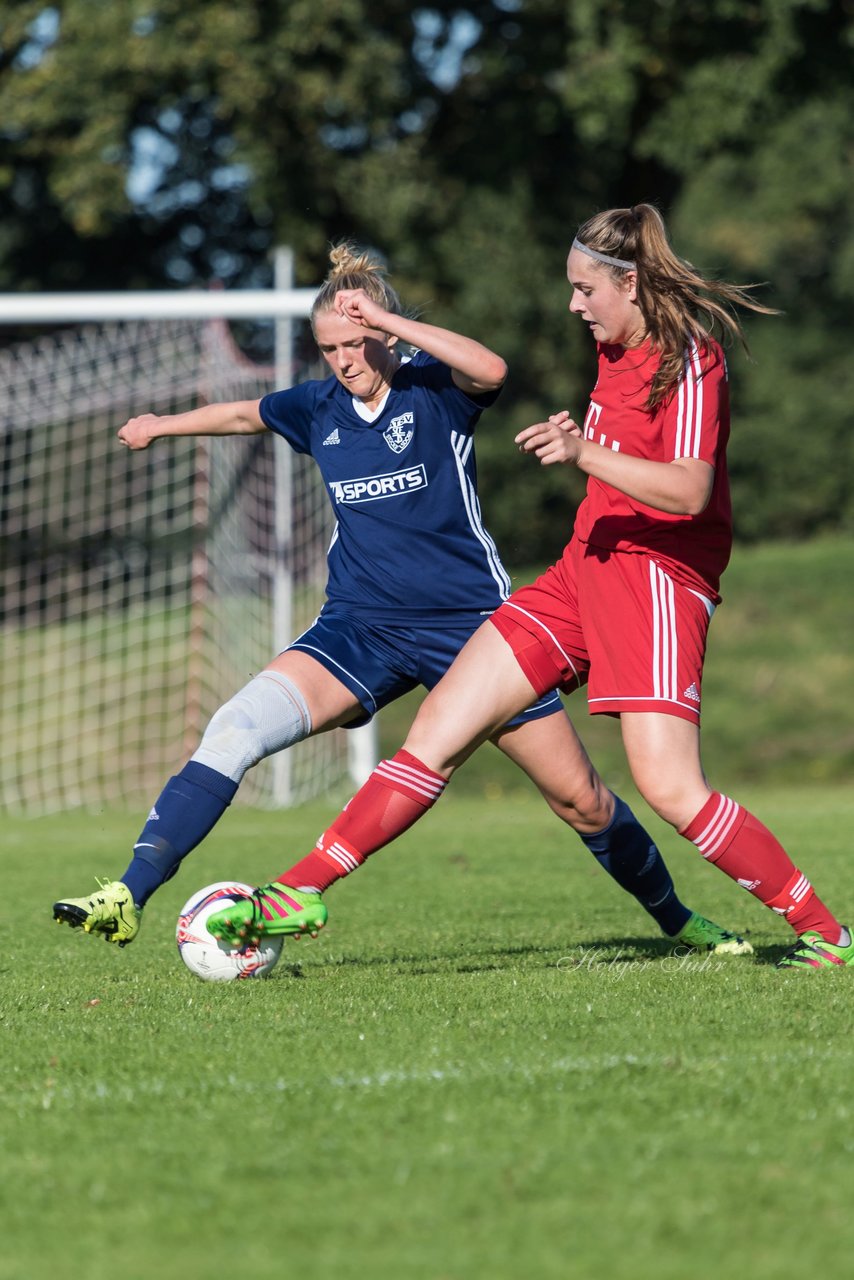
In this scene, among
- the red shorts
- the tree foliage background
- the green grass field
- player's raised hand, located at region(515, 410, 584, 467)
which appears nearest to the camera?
the green grass field

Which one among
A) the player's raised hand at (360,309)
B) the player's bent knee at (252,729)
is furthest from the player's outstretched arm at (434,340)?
the player's bent knee at (252,729)

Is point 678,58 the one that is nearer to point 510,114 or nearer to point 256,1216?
point 510,114

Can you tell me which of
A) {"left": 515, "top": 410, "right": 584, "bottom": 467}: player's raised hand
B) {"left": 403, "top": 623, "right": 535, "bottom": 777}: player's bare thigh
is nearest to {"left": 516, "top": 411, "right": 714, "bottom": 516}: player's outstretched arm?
{"left": 515, "top": 410, "right": 584, "bottom": 467}: player's raised hand

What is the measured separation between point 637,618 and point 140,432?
1.87 meters

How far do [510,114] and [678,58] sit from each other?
8.39ft

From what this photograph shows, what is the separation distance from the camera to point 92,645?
16891 millimetres

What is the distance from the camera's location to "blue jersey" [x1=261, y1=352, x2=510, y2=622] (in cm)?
530

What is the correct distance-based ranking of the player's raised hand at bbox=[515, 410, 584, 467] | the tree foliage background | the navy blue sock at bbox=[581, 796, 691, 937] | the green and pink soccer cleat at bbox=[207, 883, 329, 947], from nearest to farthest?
1. the player's raised hand at bbox=[515, 410, 584, 467]
2. the green and pink soccer cleat at bbox=[207, 883, 329, 947]
3. the navy blue sock at bbox=[581, 796, 691, 937]
4. the tree foliage background

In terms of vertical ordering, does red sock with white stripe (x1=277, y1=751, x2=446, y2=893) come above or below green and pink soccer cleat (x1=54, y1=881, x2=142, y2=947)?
above

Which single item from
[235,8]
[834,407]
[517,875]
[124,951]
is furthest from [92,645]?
[834,407]

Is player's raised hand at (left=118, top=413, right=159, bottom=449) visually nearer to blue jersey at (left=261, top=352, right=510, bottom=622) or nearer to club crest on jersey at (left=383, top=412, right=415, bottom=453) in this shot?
blue jersey at (left=261, top=352, right=510, bottom=622)

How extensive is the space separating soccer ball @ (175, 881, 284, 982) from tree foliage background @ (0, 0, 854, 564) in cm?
974

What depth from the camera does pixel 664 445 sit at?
4.75 meters

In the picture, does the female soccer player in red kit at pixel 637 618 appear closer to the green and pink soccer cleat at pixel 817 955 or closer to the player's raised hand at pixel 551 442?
the green and pink soccer cleat at pixel 817 955
